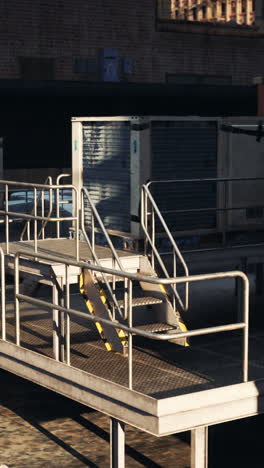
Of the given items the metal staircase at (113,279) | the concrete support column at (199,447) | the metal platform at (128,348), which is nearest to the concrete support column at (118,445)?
the metal platform at (128,348)

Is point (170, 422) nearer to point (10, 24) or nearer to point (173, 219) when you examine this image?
point (173, 219)

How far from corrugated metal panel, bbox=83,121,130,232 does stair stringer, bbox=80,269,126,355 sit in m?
2.15

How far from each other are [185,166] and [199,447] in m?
5.07

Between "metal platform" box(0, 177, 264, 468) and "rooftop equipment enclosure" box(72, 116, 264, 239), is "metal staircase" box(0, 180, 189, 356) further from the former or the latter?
"rooftop equipment enclosure" box(72, 116, 264, 239)

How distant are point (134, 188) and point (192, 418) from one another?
183 inches

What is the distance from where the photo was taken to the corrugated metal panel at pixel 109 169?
13.8 m

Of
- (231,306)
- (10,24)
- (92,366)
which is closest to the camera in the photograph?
(92,366)

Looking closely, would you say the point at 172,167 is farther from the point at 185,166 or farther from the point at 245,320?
the point at 245,320

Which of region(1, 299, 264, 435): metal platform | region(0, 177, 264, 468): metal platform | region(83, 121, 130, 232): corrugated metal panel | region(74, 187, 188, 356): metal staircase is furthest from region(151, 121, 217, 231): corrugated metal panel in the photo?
region(1, 299, 264, 435): metal platform

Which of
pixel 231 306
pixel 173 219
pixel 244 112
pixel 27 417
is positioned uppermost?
pixel 244 112

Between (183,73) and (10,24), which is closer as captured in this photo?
(10,24)

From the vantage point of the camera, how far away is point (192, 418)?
9.75m

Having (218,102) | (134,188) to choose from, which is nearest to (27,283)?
(134,188)

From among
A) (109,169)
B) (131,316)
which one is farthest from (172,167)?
(131,316)
